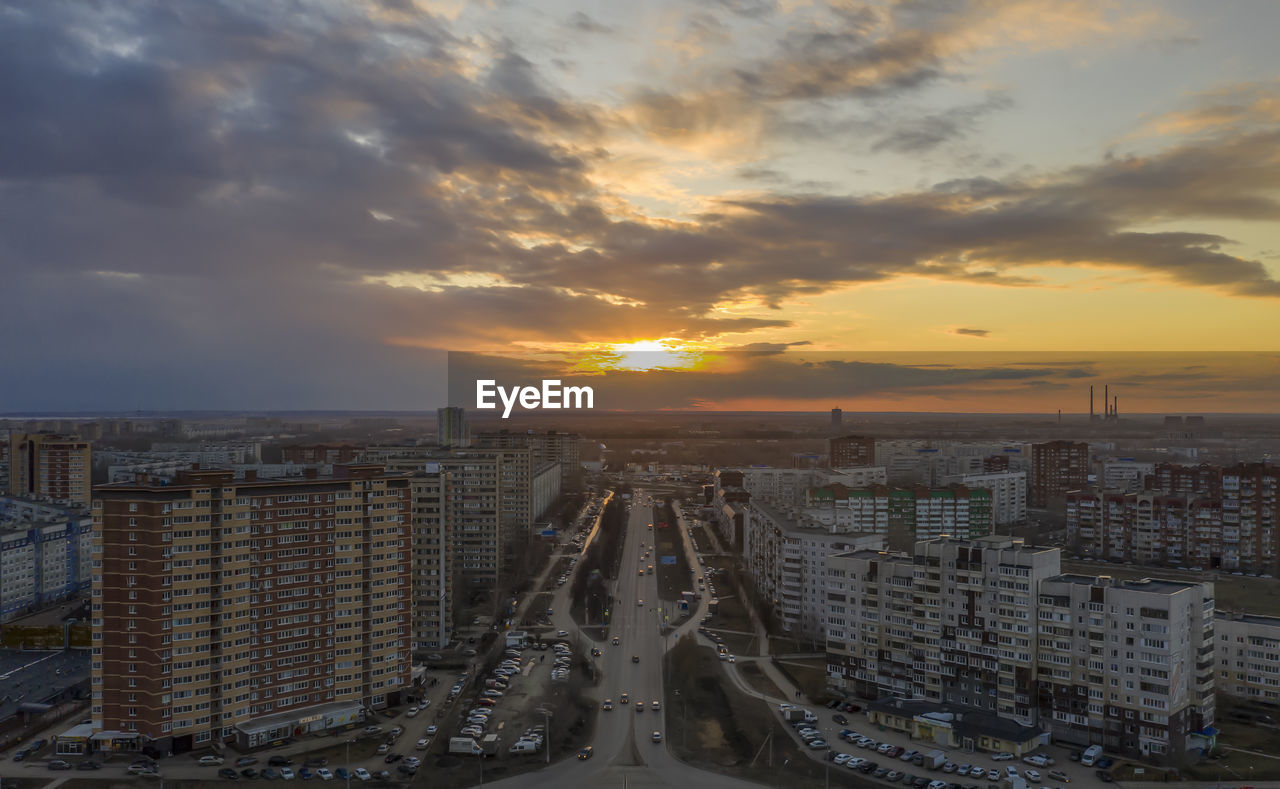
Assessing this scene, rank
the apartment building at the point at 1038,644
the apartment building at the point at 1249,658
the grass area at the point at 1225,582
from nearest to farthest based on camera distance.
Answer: the apartment building at the point at 1038,644
the apartment building at the point at 1249,658
the grass area at the point at 1225,582

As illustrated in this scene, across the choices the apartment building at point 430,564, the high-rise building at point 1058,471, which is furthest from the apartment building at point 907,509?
the high-rise building at point 1058,471

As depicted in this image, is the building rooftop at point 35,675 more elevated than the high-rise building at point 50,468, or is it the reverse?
the high-rise building at point 50,468

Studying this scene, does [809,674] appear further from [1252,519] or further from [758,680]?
[1252,519]

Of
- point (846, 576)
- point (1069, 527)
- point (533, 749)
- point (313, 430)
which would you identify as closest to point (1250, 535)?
point (1069, 527)

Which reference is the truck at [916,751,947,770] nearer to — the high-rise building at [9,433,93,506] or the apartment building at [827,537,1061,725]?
the apartment building at [827,537,1061,725]

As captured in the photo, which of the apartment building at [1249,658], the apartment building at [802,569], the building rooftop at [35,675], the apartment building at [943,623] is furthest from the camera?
the apartment building at [802,569]

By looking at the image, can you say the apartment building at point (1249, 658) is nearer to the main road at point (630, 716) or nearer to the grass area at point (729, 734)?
the grass area at point (729, 734)
